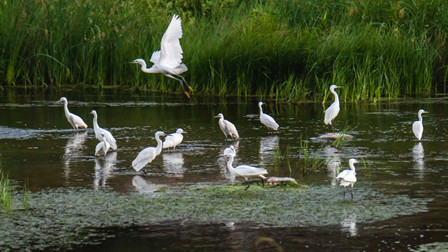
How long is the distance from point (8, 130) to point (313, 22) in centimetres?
878

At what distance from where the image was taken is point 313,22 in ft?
63.7

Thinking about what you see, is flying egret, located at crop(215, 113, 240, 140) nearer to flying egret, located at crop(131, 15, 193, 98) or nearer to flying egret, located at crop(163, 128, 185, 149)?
flying egret, located at crop(163, 128, 185, 149)

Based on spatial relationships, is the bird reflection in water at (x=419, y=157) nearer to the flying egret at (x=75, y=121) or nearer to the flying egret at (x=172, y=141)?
the flying egret at (x=172, y=141)

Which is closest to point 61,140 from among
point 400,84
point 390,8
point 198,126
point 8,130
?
point 8,130

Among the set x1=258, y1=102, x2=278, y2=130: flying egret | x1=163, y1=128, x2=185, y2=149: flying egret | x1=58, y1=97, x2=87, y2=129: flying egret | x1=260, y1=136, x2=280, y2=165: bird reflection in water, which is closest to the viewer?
x1=260, y1=136, x2=280, y2=165: bird reflection in water

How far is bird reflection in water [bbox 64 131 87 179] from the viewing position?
9680 millimetres

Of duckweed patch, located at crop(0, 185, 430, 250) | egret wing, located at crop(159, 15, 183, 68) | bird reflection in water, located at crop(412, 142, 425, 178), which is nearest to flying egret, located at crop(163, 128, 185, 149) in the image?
duckweed patch, located at crop(0, 185, 430, 250)

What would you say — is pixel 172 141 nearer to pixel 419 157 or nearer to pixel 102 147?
pixel 102 147

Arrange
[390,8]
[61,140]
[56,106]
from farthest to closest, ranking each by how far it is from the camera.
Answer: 1. [390,8]
2. [56,106]
3. [61,140]

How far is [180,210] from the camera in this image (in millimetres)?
7395

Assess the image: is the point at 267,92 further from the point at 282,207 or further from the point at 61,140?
the point at 282,207

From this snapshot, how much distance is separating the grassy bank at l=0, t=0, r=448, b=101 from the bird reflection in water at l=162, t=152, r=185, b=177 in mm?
6114

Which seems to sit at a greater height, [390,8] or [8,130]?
[390,8]

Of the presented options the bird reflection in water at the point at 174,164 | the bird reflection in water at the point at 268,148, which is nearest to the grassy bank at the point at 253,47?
the bird reflection in water at the point at 268,148
